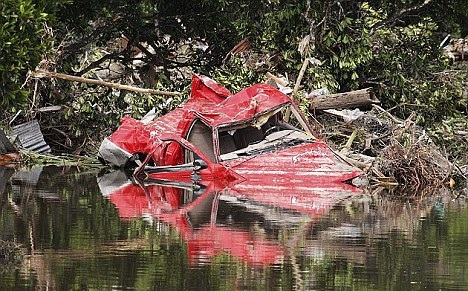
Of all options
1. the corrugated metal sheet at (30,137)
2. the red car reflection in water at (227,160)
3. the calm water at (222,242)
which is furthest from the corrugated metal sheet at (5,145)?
the calm water at (222,242)

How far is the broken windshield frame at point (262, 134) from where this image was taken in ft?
67.0

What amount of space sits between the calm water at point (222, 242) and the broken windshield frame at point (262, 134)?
2.20 meters

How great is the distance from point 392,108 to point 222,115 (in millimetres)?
5073

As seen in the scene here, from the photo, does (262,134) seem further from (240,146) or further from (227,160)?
(227,160)

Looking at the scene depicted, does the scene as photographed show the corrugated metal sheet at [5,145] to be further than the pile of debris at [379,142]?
Yes

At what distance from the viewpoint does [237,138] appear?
21531 millimetres

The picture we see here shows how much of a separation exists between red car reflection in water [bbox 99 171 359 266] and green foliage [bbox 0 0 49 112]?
234 centimetres

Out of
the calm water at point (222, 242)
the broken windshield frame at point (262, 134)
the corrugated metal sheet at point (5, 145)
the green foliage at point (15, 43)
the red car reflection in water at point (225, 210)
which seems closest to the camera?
the calm water at point (222, 242)

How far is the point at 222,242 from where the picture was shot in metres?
11.9

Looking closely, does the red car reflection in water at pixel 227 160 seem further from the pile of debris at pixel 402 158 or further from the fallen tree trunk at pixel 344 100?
the fallen tree trunk at pixel 344 100

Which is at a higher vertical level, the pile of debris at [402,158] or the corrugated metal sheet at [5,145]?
the corrugated metal sheet at [5,145]

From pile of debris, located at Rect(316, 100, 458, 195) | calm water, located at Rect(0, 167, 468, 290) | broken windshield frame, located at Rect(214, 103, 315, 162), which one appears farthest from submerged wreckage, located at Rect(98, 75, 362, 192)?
calm water, located at Rect(0, 167, 468, 290)

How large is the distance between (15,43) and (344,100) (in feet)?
31.6

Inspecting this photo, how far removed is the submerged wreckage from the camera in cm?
2006
